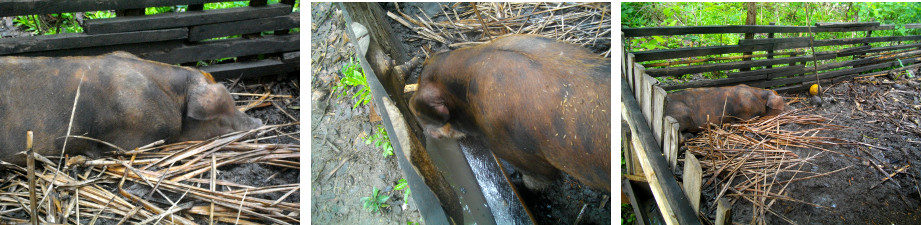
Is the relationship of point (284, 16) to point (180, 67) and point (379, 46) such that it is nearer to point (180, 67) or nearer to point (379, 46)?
point (180, 67)

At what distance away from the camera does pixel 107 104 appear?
246cm

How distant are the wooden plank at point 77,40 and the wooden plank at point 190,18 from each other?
2cm

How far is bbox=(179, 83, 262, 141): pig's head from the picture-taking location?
2486 millimetres

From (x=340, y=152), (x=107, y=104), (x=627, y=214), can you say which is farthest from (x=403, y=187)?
(x=107, y=104)

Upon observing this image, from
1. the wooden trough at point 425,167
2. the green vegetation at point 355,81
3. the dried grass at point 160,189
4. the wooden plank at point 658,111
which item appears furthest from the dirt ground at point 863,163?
the dried grass at point 160,189

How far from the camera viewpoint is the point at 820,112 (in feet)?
6.79

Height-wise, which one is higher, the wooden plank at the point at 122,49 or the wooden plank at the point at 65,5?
the wooden plank at the point at 65,5

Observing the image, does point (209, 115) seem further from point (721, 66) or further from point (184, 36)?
point (721, 66)

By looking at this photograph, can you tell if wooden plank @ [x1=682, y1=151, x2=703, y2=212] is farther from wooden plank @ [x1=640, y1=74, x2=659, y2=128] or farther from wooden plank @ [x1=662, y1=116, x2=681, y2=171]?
wooden plank @ [x1=640, y1=74, x2=659, y2=128]

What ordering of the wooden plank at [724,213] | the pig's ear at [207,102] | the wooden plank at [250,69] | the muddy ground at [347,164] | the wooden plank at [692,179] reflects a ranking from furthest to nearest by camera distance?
the wooden plank at [250,69], the pig's ear at [207,102], the muddy ground at [347,164], the wooden plank at [692,179], the wooden plank at [724,213]

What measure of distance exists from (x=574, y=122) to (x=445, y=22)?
46cm

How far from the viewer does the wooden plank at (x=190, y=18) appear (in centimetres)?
237

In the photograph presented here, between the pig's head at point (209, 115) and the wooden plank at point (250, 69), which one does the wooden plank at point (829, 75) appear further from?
the pig's head at point (209, 115)

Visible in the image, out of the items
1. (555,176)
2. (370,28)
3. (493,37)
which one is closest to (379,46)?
(370,28)
